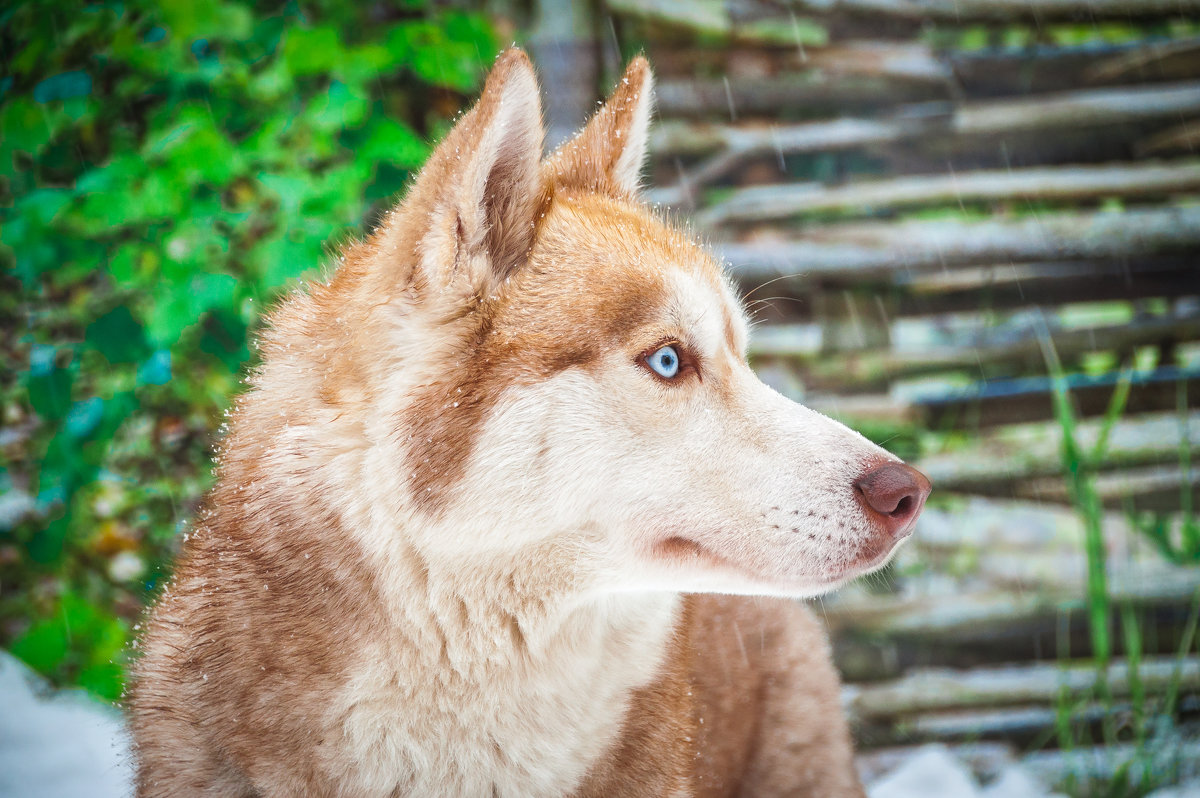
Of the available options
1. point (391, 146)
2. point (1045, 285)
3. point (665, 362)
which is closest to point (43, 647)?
point (391, 146)

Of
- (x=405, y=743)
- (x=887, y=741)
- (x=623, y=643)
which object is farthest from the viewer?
(x=887, y=741)

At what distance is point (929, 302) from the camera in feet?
11.1

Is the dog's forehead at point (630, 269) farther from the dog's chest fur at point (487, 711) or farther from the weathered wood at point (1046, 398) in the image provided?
the weathered wood at point (1046, 398)

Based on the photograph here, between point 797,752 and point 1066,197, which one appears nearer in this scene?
point 797,752

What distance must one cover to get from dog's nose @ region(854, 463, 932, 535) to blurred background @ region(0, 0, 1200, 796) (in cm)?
163

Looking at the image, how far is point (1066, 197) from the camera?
3.35 metres

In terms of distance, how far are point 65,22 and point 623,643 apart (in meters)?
2.59

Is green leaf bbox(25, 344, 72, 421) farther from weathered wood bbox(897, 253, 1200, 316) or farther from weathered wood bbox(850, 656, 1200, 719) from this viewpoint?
weathered wood bbox(850, 656, 1200, 719)

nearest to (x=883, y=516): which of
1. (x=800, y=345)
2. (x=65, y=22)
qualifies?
(x=800, y=345)

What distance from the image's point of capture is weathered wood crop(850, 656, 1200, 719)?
10.4 feet

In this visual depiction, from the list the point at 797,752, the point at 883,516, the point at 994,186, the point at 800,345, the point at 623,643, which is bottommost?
the point at 797,752

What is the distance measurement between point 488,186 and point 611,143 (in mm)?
483

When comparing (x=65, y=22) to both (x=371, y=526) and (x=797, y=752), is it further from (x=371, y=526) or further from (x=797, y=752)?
(x=797, y=752)

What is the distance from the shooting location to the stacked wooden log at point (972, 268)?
3221 millimetres
